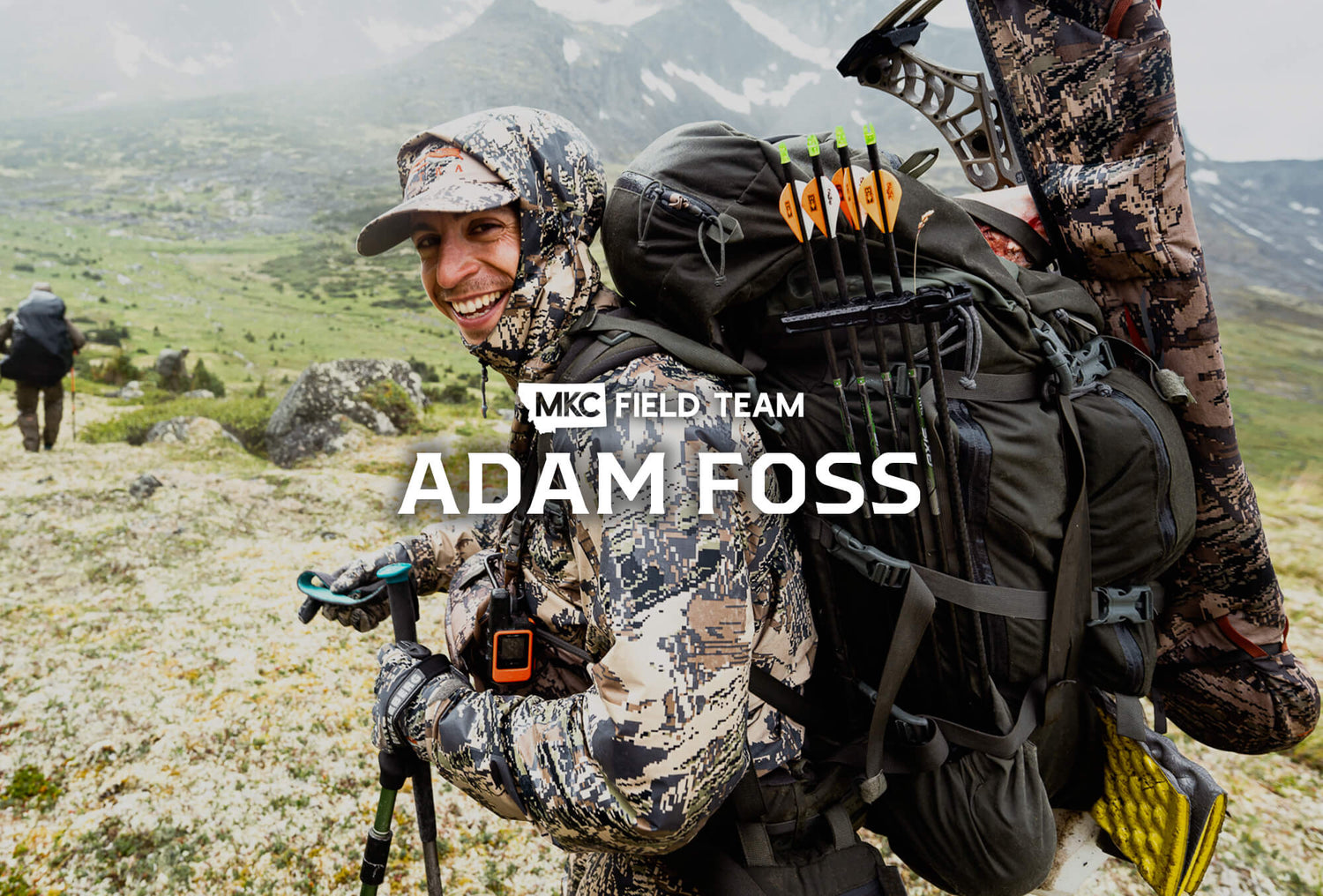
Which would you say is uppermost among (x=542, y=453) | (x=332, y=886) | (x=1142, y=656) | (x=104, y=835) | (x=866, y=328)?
(x=866, y=328)

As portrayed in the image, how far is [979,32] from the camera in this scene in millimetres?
2486

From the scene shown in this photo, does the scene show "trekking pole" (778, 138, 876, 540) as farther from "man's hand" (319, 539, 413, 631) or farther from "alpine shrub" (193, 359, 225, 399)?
"alpine shrub" (193, 359, 225, 399)

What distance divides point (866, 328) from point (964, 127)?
85.6 inches

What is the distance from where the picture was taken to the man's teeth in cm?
238

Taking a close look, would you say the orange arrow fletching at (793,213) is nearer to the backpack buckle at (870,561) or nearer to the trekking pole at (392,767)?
the backpack buckle at (870,561)

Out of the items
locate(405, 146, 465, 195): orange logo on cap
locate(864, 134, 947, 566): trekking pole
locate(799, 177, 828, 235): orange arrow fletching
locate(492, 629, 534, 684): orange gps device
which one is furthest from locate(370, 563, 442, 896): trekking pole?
locate(799, 177, 828, 235): orange arrow fletching

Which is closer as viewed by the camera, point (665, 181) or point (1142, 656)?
point (665, 181)

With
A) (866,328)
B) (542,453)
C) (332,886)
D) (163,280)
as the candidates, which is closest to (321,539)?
(332,886)

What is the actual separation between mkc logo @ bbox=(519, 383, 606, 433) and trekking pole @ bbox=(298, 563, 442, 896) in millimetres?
1167

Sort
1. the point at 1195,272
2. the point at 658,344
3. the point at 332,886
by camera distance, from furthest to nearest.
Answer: the point at 332,886 < the point at 1195,272 < the point at 658,344

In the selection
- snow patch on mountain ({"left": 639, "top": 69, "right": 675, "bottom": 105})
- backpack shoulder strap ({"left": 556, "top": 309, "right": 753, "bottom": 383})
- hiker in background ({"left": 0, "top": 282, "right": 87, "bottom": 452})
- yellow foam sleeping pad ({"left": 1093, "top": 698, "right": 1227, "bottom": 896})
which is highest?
snow patch on mountain ({"left": 639, "top": 69, "right": 675, "bottom": 105})

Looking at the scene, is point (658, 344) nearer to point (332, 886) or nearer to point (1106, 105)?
point (1106, 105)

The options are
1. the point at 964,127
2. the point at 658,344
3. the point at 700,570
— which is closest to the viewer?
the point at 700,570

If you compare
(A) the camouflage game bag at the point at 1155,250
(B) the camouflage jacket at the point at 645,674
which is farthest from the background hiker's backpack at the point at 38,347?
(A) the camouflage game bag at the point at 1155,250
